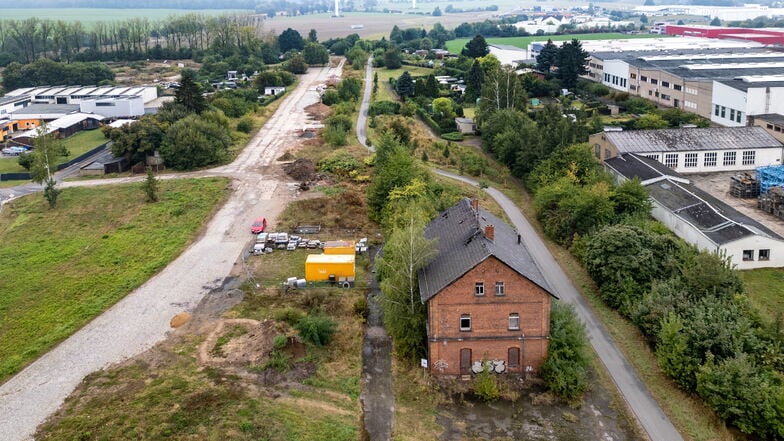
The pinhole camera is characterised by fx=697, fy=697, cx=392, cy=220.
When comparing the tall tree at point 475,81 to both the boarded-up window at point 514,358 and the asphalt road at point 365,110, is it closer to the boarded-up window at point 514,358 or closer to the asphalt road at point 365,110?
the asphalt road at point 365,110

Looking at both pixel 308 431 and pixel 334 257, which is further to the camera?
pixel 334 257

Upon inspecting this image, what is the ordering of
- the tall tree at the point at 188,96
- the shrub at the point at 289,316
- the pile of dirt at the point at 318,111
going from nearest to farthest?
the shrub at the point at 289,316 → the tall tree at the point at 188,96 → the pile of dirt at the point at 318,111

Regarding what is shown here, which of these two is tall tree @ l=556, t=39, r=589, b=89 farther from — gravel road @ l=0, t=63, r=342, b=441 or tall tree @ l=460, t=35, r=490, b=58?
gravel road @ l=0, t=63, r=342, b=441

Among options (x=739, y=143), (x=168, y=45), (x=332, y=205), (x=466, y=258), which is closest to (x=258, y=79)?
(x=168, y=45)

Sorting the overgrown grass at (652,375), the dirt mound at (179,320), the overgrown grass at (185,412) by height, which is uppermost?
the dirt mound at (179,320)

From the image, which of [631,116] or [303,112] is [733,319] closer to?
[631,116]

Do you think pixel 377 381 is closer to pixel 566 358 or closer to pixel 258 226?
pixel 566 358

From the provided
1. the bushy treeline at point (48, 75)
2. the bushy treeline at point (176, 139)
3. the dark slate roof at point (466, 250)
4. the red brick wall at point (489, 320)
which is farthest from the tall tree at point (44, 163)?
the bushy treeline at point (48, 75)
